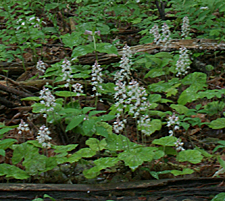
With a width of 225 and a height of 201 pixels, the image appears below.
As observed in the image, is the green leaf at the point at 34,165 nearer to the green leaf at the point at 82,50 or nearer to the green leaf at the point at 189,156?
the green leaf at the point at 189,156

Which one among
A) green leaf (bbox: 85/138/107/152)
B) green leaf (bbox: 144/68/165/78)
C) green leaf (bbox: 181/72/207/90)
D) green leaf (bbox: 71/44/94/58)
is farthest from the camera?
green leaf (bbox: 144/68/165/78)

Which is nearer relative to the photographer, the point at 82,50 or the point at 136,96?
the point at 136,96

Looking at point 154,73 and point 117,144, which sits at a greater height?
point 154,73

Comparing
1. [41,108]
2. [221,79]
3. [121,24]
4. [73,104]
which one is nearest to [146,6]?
[121,24]

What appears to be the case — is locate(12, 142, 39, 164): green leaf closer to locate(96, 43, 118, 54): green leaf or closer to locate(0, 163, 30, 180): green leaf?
locate(0, 163, 30, 180): green leaf

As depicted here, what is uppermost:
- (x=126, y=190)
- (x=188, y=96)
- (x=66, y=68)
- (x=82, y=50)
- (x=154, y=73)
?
(x=82, y=50)

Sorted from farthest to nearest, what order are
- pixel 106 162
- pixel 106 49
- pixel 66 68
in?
1. pixel 106 49
2. pixel 66 68
3. pixel 106 162

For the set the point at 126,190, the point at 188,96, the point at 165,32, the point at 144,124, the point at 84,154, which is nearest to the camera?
the point at 126,190

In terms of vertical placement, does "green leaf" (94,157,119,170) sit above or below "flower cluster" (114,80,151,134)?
below

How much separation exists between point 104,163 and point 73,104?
4.40 feet

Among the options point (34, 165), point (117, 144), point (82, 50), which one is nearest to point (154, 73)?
point (82, 50)

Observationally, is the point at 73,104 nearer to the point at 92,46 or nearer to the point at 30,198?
the point at 92,46

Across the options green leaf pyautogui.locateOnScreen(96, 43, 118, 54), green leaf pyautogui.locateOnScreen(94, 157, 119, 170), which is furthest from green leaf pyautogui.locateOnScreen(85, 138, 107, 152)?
green leaf pyautogui.locateOnScreen(96, 43, 118, 54)

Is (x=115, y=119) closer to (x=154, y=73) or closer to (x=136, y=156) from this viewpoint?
(x=154, y=73)
